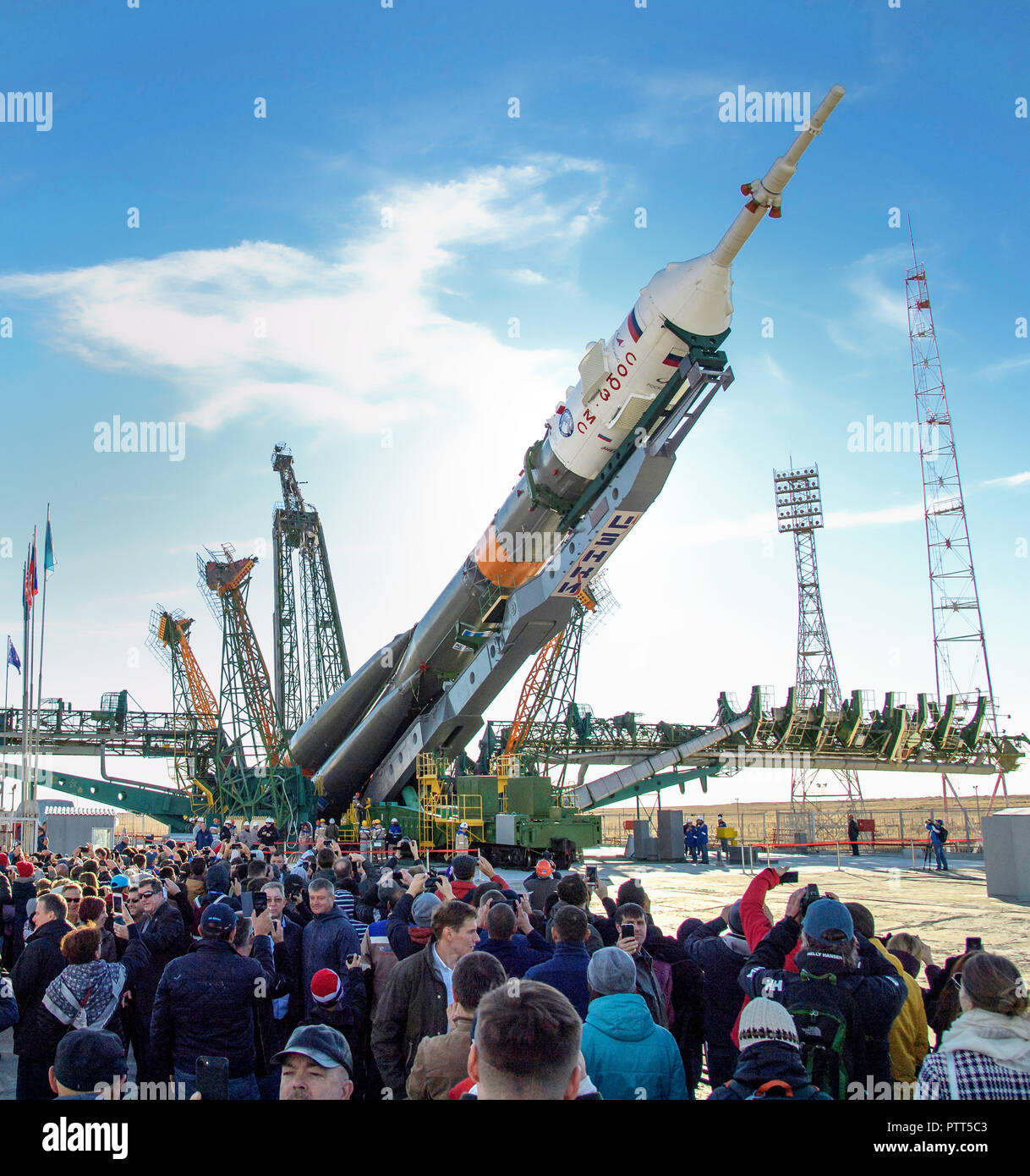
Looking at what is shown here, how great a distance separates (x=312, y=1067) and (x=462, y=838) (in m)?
14.6

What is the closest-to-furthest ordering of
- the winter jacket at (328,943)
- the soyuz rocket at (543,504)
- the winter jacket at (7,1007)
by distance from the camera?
the winter jacket at (7,1007), the winter jacket at (328,943), the soyuz rocket at (543,504)

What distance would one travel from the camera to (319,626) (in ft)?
116

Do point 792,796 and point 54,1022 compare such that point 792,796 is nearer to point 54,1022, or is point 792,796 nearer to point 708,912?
point 708,912

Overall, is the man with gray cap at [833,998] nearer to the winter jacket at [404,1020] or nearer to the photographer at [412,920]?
the winter jacket at [404,1020]

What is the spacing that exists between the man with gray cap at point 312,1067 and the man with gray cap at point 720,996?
2.75 metres

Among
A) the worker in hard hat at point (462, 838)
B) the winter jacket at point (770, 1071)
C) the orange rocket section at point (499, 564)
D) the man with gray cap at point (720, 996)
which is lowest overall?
the worker in hard hat at point (462, 838)

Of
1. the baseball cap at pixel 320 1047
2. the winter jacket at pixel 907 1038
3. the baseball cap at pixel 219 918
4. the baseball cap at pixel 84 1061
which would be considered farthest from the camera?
the baseball cap at pixel 219 918

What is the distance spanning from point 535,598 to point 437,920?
10788 mm

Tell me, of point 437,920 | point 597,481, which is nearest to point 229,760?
point 597,481

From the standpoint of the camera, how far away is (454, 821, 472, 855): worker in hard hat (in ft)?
55.6

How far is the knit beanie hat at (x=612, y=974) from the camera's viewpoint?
3467 millimetres

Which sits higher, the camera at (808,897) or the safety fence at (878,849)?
the camera at (808,897)

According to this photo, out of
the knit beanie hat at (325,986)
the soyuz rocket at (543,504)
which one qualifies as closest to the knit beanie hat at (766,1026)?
the knit beanie hat at (325,986)

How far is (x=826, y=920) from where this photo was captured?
375 centimetres
